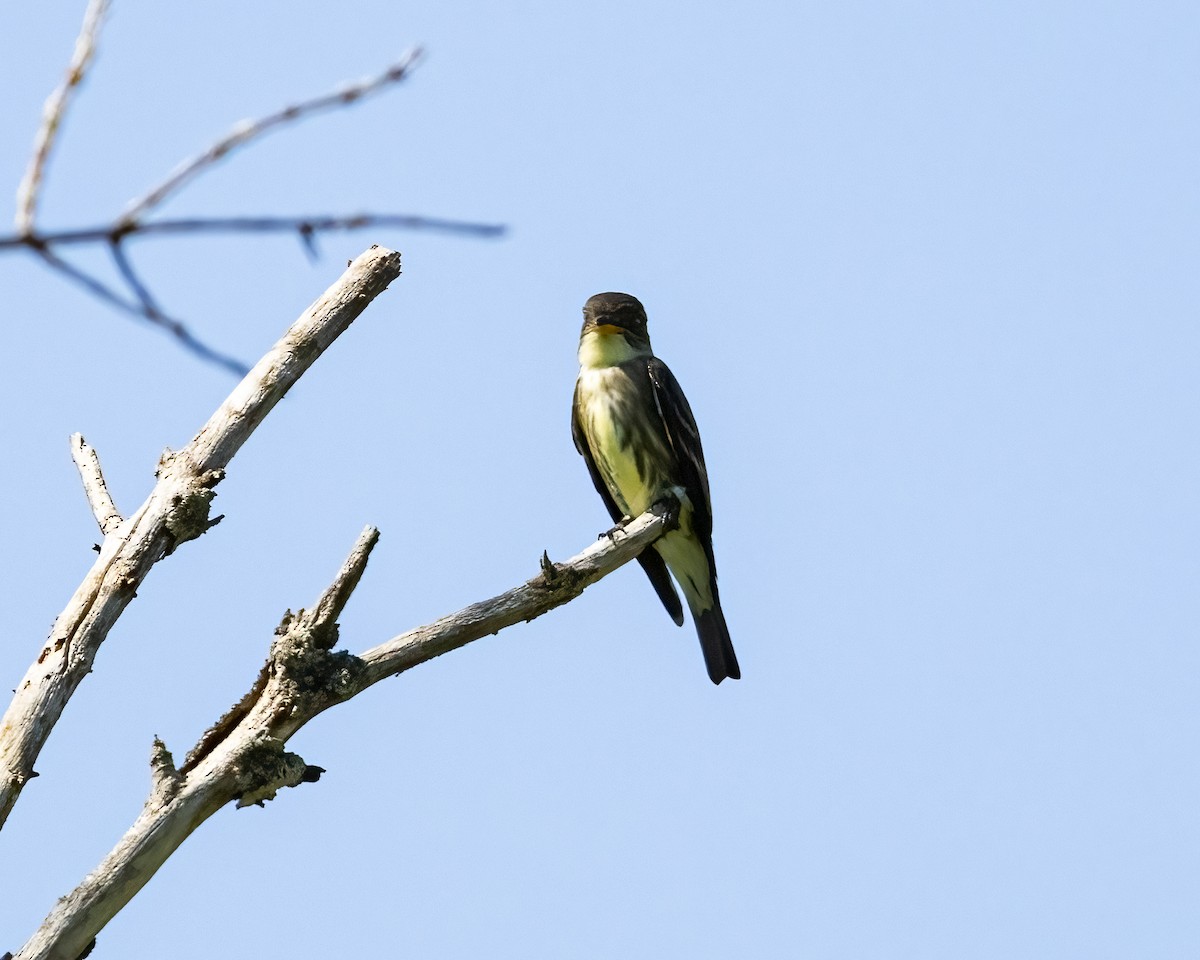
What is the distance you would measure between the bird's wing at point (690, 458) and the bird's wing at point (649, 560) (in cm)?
30

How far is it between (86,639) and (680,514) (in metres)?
4.01

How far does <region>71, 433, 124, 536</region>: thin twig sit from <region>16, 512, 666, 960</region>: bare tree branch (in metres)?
0.70

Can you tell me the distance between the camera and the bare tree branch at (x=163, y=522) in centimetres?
451

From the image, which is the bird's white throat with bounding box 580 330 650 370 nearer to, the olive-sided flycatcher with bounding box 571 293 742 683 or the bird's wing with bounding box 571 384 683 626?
the olive-sided flycatcher with bounding box 571 293 742 683

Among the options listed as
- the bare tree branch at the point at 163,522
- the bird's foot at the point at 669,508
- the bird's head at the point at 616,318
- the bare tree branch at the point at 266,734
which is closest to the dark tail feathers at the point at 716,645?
the bird's foot at the point at 669,508

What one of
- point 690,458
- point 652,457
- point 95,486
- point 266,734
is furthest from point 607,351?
point 266,734

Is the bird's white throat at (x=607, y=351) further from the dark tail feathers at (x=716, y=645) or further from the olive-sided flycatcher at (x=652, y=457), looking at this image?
the dark tail feathers at (x=716, y=645)

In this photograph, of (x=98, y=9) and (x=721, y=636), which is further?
(x=721, y=636)

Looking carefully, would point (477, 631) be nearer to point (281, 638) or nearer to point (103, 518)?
point (281, 638)

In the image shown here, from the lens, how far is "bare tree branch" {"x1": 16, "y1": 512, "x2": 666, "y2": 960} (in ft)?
14.2

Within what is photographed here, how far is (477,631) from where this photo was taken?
5293 millimetres

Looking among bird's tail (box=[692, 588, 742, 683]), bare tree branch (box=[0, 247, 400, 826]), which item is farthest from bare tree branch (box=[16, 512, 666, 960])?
bird's tail (box=[692, 588, 742, 683])

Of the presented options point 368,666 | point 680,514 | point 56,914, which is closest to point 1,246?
point 56,914

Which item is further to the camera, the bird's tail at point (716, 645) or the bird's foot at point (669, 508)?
the bird's tail at point (716, 645)
